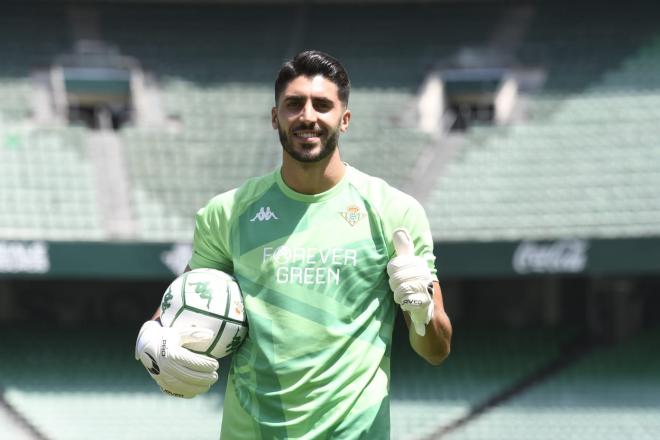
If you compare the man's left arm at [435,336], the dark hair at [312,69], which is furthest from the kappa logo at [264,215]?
the man's left arm at [435,336]

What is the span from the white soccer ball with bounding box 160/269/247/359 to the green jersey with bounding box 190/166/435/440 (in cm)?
4

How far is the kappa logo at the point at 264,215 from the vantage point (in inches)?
124

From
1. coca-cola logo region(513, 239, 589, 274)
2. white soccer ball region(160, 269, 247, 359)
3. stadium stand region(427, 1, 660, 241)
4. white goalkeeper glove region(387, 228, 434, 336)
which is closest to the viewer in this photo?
white goalkeeper glove region(387, 228, 434, 336)

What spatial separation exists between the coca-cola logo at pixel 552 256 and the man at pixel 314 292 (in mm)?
8879

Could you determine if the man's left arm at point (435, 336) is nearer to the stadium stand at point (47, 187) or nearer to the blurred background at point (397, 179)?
the blurred background at point (397, 179)

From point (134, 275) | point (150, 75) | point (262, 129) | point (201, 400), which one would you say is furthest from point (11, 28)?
point (201, 400)

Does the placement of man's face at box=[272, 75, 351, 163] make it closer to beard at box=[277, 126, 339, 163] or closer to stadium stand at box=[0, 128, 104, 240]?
beard at box=[277, 126, 339, 163]

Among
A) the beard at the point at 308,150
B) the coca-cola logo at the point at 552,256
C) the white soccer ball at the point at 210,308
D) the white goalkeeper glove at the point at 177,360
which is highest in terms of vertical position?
the beard at the point at 308,150

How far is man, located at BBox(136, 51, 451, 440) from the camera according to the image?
9.84 ft

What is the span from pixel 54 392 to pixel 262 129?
15.9 feet

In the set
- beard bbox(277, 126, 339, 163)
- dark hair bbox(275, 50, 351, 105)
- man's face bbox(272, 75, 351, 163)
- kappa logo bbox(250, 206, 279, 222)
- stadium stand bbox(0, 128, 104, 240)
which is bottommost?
stadium stand bbox(0, 128, 104, 240)

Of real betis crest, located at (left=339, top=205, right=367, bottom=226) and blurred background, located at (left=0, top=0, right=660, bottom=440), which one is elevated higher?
real betis crest, located at (left=339, top=205, right=367, bottom=226)

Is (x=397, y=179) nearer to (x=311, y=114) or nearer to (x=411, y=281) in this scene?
(x=311, y=114)

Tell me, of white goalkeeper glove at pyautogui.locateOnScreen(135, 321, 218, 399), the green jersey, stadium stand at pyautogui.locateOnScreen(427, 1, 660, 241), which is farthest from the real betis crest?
stadium stand at pyautogui.locateOnScreen(427, 1, 660, 241)
